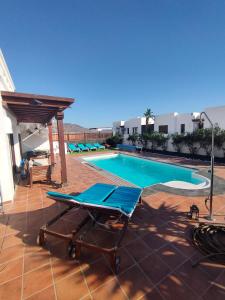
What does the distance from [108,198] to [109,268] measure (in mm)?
1404

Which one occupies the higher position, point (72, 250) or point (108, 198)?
point (108, 198)

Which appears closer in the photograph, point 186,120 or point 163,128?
point 186,120

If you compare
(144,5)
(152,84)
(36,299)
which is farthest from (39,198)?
(152,84)

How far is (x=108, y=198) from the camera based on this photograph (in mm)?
3566

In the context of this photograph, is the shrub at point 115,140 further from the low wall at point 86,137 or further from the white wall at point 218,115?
the white wall at point 218,115

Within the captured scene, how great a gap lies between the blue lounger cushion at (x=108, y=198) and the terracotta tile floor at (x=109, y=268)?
2.16 ft

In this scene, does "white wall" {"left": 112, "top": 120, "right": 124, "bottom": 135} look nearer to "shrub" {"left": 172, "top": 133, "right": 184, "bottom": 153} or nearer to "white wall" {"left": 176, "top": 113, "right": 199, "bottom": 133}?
"white wall" {"left": 176, "top": 113, "right": 199, "bottom": 133}

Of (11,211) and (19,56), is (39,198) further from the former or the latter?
(19,56)

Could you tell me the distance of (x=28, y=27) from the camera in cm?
666

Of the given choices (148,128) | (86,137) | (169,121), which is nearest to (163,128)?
(169,121)

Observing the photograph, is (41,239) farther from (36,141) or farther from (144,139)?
(144,139)

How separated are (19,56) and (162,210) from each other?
10122 millimetres

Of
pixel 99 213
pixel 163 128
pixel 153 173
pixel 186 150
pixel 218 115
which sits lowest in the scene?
pixel 153 173

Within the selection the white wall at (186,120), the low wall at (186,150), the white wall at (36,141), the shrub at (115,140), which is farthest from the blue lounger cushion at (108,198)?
the shrub at (115,140)
